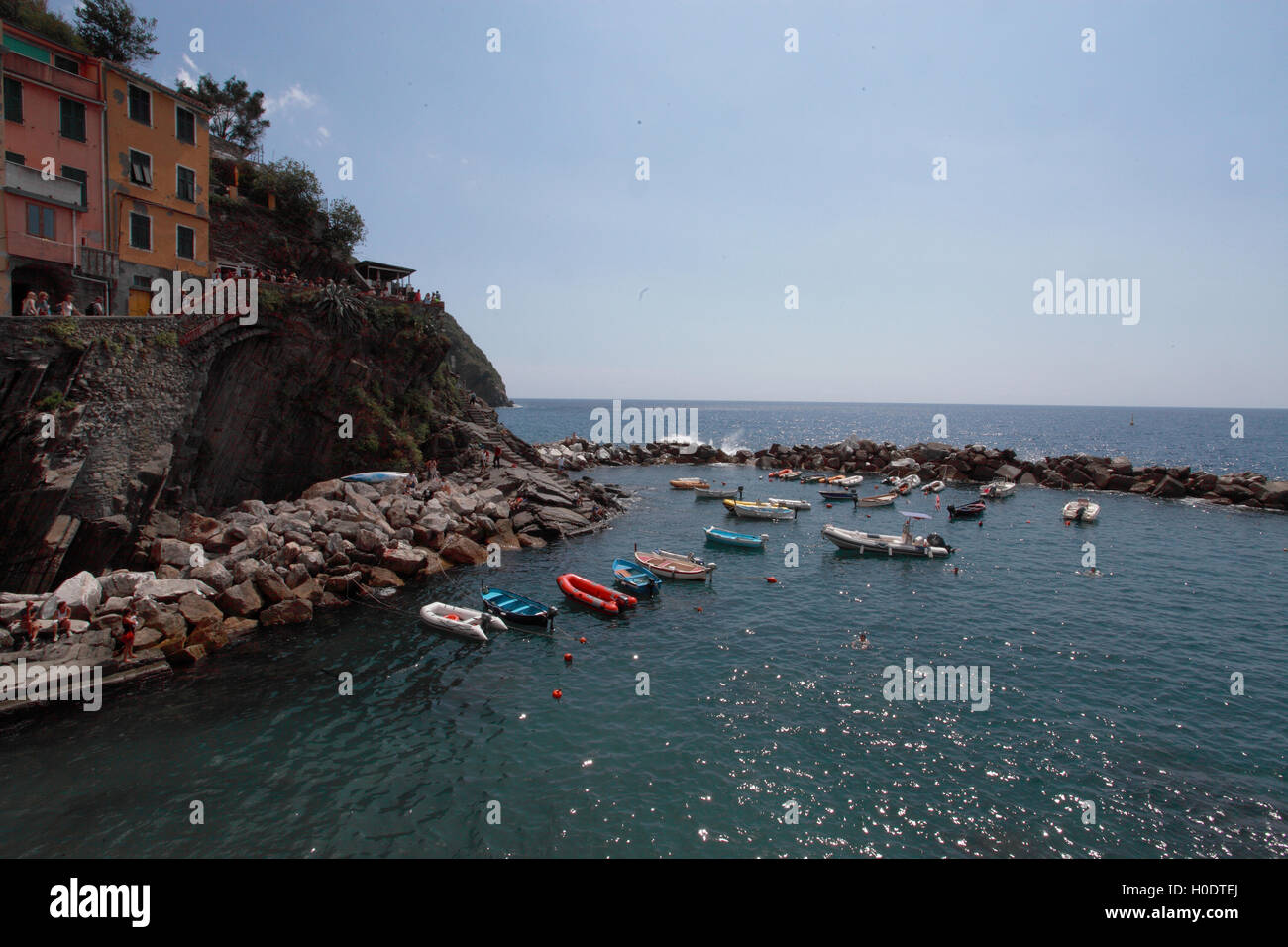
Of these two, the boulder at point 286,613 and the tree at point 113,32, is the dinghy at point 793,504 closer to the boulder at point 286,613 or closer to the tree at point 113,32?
the boulder at point 286,613

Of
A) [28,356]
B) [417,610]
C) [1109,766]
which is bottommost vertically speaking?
[1109,766]

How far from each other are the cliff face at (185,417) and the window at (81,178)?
339 inches

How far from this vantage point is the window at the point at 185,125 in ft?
114

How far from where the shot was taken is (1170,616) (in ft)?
96.2

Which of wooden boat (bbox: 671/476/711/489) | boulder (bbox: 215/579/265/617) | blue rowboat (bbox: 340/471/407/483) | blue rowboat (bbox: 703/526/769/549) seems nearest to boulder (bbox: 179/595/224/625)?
boulder (bbox: 215/579/265/617)

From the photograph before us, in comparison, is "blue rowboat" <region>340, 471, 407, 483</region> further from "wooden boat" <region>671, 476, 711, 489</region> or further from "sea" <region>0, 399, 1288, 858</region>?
"wooden boat" <region>671, 476, 711, 489</region>

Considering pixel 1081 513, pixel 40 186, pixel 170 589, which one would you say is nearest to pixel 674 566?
pixel 170 589

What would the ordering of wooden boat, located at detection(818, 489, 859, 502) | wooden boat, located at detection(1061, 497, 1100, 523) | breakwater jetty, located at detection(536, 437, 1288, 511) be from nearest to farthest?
1. wooden boat, located at detection(1061, 497, 1100, 523)
2. breakwater jetty, located at detection(536, 437, 1288, 511)
3. wooden boat, located at detection(818, 489, 859, 502)

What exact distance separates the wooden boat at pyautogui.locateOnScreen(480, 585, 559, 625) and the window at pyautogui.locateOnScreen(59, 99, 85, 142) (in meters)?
30.6

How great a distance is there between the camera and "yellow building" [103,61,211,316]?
3219 centimetres

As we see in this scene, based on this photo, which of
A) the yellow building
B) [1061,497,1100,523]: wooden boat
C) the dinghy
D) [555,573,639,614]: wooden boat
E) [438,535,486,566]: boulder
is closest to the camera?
[555,573,639,614]: wooden boat

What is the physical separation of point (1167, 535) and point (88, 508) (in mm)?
63275
